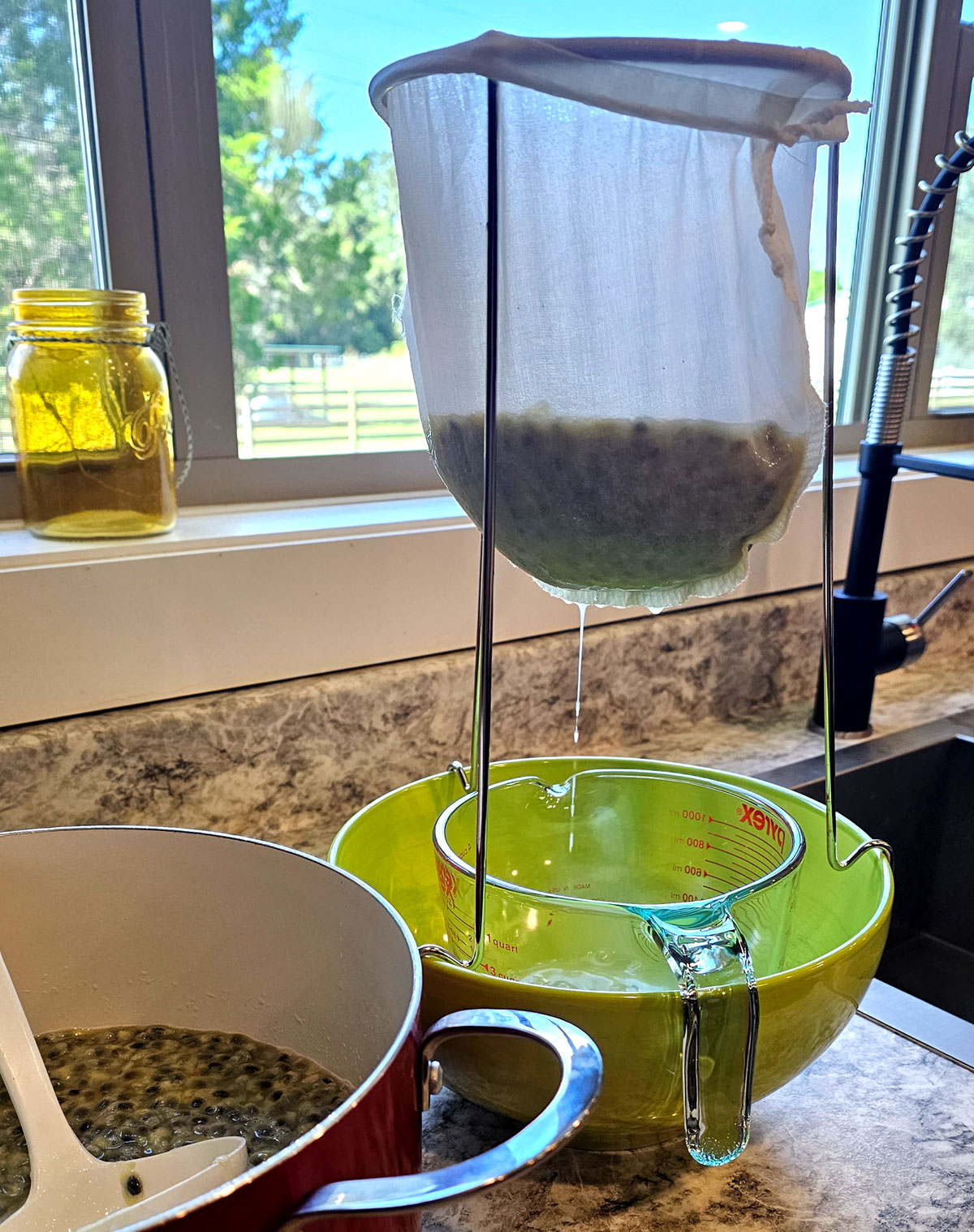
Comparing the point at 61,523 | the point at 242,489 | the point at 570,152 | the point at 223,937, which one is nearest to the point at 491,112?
the point at 570,152

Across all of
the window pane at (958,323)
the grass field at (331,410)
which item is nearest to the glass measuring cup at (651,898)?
the grass field at (331,410)

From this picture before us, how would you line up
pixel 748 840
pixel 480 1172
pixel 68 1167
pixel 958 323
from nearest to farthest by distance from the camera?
pixel 480 1172, pixel 68 1167, pixel 748 840, pixel 958 323

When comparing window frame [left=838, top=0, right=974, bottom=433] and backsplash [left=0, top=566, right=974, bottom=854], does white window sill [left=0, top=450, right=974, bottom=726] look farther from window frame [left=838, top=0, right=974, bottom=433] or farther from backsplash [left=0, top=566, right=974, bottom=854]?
window frame [left=838, top=0, right=974, bottom=433]

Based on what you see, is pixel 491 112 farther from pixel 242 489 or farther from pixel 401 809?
pixel 242 489

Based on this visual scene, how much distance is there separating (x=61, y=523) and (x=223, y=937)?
0.37m

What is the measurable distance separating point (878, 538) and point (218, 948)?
690 mm

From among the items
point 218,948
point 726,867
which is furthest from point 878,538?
point 218,948

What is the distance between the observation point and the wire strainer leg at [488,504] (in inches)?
14.1

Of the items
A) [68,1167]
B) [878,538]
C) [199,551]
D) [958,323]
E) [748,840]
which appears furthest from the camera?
[958,323]

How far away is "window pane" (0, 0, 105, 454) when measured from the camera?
0.72 meters

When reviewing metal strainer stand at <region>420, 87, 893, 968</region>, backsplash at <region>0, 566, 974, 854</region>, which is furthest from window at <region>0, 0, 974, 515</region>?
metal strainer stand at <region>420, 87, 893, 968</region>

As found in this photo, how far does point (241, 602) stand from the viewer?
2.23ft

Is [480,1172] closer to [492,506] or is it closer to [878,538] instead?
[492,506]

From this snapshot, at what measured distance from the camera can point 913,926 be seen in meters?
0.96
